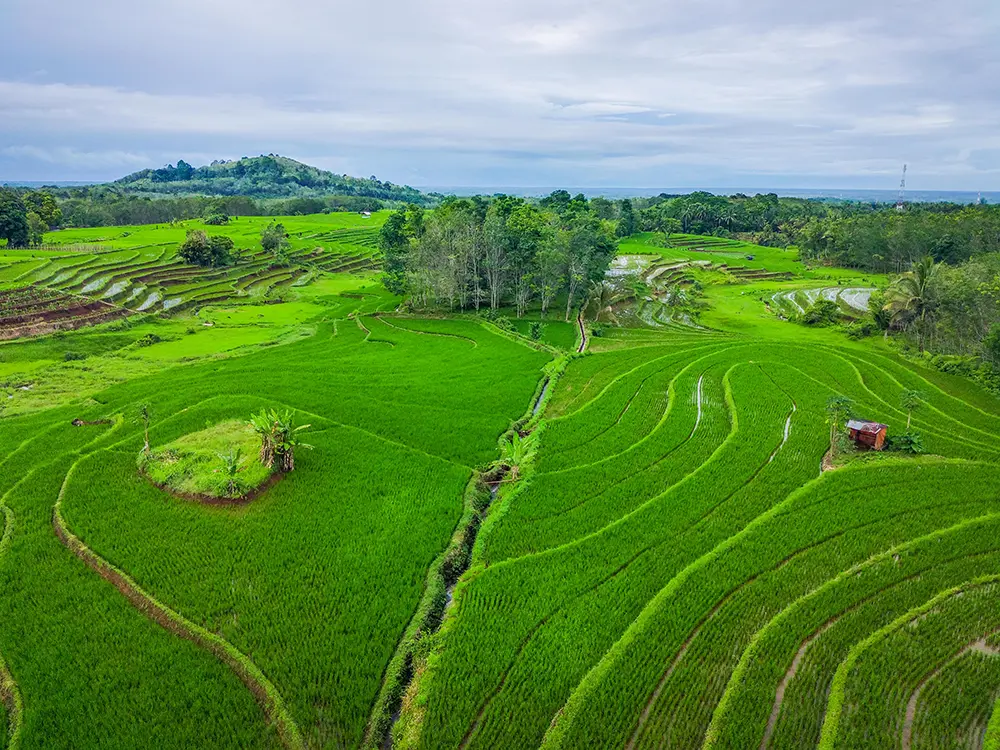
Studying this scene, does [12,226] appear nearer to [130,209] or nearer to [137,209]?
[130,209]

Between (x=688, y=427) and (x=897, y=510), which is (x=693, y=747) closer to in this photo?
(x=897, y=510)

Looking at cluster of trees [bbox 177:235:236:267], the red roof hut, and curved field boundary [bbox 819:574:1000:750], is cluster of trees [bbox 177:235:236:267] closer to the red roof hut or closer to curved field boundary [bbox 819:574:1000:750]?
the red roof hut

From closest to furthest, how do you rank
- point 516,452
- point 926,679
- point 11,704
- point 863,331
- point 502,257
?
point 11,704 → point 926,679 → point 516,452 → point 863,331 → point 502,257

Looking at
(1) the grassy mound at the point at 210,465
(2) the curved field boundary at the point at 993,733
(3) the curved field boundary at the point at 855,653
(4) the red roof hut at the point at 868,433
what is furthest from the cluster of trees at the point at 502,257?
(2) the curved field boundary at the point at 993,733

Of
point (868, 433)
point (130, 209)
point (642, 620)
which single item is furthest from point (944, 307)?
point (130, 209)

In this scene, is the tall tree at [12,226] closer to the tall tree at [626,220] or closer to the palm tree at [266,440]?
the palm tree at [266,440]

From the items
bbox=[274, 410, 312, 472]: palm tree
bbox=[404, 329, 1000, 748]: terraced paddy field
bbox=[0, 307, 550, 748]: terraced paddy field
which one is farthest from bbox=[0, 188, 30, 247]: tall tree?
bbox=[404, 329, 1000, 748]: terraced paddy field
